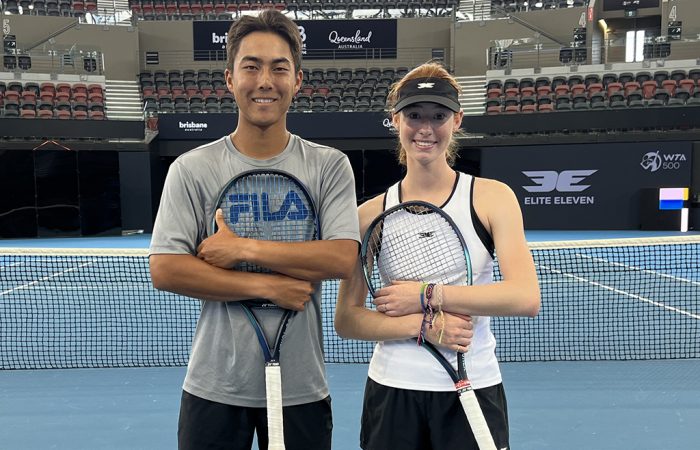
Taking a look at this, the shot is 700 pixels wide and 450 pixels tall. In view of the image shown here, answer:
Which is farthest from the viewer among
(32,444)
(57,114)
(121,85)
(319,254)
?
(121,85)

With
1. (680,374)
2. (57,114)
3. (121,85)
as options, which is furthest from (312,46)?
(680,374)

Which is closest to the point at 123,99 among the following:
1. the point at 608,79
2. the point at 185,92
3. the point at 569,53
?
the point at 185,92

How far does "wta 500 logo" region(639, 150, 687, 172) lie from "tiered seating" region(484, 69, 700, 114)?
4.54ft

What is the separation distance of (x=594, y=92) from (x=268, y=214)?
59.6 ft

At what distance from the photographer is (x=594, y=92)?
1809 centimetres

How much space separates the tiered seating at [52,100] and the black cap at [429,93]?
16.9 metres

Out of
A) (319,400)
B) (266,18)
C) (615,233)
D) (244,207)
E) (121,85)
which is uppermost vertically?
(121,85)

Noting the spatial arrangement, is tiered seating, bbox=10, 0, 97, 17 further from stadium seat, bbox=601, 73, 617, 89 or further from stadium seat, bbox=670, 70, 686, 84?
stadium seat, bbox=670, 70, 686, 84

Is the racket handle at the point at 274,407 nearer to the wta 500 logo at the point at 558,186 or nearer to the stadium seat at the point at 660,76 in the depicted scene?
the wta 500 logo at the point at 558,186

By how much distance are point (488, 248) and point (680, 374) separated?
3.59 metres

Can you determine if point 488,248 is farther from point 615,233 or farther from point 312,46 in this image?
point 312,46

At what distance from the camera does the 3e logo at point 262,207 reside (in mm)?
1938

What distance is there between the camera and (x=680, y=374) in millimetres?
4750

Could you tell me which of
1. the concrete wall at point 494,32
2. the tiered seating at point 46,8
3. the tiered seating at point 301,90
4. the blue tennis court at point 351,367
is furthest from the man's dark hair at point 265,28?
the tiered seating at point 46,8
